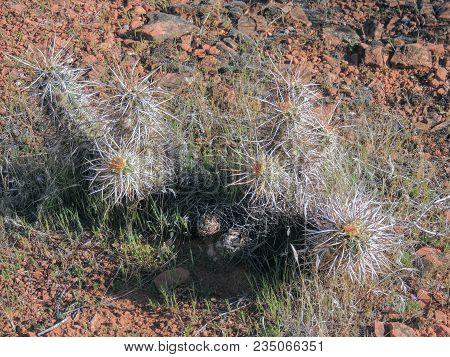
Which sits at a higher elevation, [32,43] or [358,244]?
[32,43]

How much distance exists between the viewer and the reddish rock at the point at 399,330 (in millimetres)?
3986

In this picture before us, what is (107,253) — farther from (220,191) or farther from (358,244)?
(358,244)

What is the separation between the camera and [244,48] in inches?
237

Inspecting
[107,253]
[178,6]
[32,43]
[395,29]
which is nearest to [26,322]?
[107,253]

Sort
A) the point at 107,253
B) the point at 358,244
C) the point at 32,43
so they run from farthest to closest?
1. the point at 32,43
2. the point at 107,253
3. the point at 358,244

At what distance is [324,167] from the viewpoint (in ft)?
14.4

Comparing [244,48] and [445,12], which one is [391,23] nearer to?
[445,12]

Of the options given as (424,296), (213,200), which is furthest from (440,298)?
(213,200)

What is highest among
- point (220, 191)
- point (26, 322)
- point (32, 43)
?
point (32, 43)

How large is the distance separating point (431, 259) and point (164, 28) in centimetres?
282

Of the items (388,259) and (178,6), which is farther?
(178,6)

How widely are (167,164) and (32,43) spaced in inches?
82.2

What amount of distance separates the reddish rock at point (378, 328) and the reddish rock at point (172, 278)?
1.01 meters

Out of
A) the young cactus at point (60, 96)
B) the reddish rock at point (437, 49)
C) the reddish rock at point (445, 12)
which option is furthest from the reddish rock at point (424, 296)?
the reddish rock at point (445, 12)
